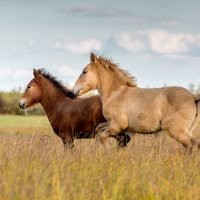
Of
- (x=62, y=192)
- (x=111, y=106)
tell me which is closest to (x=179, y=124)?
(x=111, y=106)

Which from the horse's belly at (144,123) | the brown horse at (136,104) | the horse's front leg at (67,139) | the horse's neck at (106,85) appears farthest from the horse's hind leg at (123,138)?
the horse's front leg at (67,139)

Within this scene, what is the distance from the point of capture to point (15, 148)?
376 inches

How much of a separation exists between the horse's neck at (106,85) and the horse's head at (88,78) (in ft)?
0.42

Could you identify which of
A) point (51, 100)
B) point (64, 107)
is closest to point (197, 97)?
point (64, 107)

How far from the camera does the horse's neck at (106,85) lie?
11875 mm

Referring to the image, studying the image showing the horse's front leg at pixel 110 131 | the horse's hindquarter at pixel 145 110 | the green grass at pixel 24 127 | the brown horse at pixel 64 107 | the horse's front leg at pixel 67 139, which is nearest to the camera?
the horse's hindquarter at pixel 145 110

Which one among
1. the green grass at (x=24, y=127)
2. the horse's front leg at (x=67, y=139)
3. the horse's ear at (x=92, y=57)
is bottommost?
the green grass at (x=24, y=127)

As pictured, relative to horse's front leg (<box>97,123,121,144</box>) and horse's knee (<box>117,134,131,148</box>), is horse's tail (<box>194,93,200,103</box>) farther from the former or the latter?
horse's knee (<box>117,134,131,148</box>)

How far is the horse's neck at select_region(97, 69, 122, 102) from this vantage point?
1188 centimetres

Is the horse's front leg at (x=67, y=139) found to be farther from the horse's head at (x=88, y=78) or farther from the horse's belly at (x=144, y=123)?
the horse's belly at (x=144, y=123)

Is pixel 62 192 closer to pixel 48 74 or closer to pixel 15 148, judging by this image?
pixel 15 148

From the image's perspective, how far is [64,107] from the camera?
14.1 metres

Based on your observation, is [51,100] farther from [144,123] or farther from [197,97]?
[197,97]

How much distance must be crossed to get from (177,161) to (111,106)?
3314 mm
